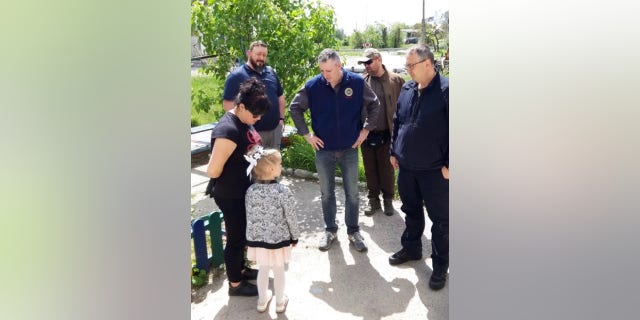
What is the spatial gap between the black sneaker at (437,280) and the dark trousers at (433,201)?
0.05 meters

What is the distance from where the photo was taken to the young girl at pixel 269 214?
327cm

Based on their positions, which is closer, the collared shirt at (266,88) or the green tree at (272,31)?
the collared shirt at (266,88)

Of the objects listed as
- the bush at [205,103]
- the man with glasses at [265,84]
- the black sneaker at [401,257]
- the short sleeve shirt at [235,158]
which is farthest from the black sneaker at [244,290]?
the bush at [205,103]

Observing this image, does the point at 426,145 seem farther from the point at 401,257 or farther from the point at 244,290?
the point at 244,290

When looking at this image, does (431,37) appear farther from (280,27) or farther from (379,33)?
(280,27)

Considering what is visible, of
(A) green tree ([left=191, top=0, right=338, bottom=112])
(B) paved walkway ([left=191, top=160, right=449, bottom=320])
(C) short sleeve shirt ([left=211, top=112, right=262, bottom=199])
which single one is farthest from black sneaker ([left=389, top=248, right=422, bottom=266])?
(A) green tree ([left=191, top=0, right=338, bottom=112])

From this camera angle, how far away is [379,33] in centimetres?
4822

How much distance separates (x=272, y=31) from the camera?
275 inches

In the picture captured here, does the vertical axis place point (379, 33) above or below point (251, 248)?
above

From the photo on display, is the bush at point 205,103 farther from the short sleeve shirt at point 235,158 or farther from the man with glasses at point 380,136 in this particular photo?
the short sleeve shirt at point 235,158

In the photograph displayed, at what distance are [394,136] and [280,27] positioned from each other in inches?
136

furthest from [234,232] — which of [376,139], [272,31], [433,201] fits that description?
[272,31]

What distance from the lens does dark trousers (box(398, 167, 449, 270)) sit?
12.5 feet
